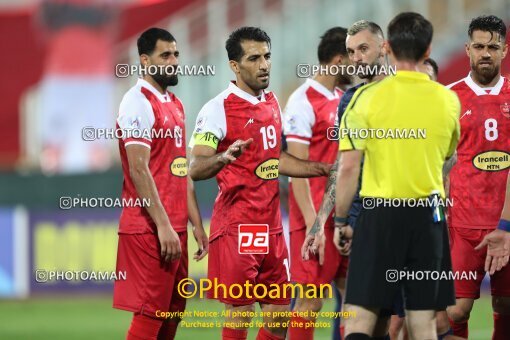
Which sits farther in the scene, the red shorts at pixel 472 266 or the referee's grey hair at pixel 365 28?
the red shorts at pixel 472 266

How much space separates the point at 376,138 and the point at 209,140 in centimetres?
151

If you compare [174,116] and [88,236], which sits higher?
[174,116]

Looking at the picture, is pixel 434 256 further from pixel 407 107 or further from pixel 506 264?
pixel 506 264

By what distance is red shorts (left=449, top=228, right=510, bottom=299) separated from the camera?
7.03 meters

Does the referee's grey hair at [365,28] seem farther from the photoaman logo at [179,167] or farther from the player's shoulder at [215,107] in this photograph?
the photoaman logo at [179,167]

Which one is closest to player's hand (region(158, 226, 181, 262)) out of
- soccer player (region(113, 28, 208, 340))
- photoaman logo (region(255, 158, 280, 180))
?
soccer player (region(113, 28, 208, 340))

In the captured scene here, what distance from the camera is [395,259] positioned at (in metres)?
5.65

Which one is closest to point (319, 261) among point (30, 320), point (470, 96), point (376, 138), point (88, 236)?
point (470, 96)

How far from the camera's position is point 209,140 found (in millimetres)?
6789

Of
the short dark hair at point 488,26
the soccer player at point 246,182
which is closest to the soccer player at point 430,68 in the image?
the short dark hair at point 488,26

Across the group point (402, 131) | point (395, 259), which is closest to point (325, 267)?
point (395, 259)

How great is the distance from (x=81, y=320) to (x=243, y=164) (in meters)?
4.95

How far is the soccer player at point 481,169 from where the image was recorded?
277 inches

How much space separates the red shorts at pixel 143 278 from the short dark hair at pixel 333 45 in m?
2.03
